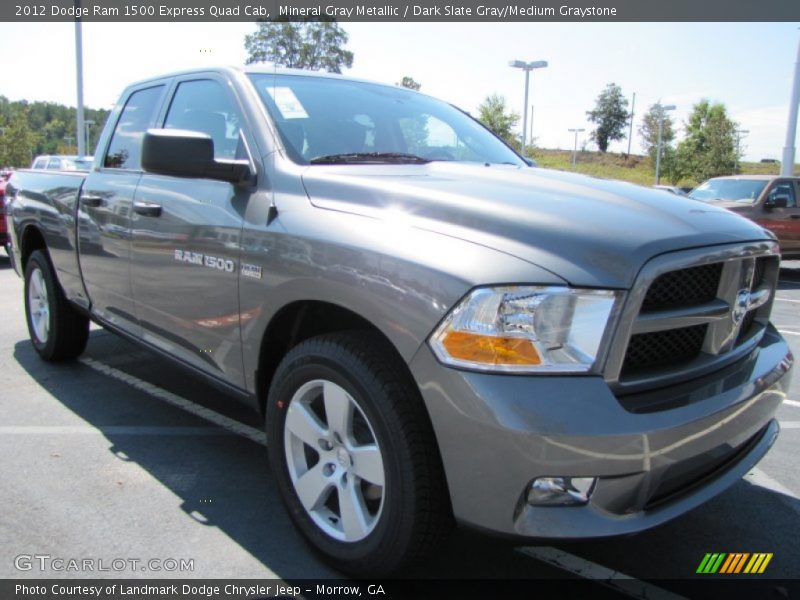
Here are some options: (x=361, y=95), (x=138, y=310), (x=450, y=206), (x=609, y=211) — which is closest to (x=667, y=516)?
(x=609, y=211)

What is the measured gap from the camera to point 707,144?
43.2m

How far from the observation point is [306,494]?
2.44 metres

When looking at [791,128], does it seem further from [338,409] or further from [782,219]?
[338,409]

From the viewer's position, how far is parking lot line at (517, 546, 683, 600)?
2334mm

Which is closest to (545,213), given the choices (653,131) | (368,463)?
(368,463)

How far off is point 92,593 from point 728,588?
227 cm

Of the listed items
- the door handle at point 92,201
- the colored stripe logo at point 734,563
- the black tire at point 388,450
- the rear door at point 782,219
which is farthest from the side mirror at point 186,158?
the rear door at point 782,219

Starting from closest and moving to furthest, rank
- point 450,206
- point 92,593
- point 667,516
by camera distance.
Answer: point 667,516, point 450,206, point 92,593

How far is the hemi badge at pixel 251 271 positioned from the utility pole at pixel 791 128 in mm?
18046

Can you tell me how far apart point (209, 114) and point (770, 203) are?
10.9 meters

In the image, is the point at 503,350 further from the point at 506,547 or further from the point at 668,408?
the point at 506,547

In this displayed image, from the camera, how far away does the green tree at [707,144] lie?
4134cm

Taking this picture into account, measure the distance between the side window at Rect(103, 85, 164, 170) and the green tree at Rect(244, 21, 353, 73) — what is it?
11.4 ft

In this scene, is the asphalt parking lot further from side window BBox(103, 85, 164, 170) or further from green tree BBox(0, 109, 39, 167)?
green tree BBox(0, 109, 39, 167)
